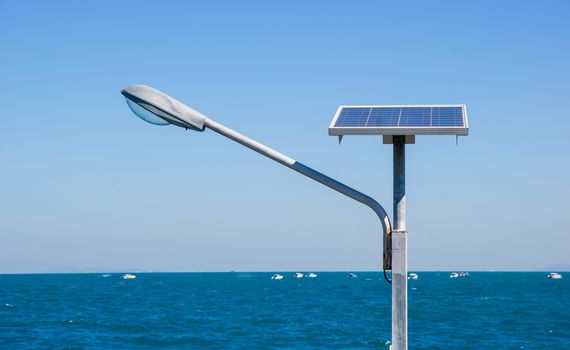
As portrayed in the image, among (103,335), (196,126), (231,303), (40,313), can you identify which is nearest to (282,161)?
(196,126)

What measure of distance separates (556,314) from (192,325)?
38.4 meters

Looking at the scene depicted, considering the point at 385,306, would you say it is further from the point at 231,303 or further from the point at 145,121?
the point at 145,121

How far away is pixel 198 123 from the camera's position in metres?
9.30

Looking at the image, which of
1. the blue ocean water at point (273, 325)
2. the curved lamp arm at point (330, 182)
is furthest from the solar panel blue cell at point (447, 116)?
the blue ocean water at point (273, 325)

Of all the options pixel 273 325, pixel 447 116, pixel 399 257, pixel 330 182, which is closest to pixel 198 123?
pixel 330 182

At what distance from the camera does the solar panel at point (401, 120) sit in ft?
29.7

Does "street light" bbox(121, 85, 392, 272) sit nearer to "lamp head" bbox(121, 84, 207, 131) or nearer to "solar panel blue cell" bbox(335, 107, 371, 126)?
"lamp head" bbox(121, 84, 207, 131)

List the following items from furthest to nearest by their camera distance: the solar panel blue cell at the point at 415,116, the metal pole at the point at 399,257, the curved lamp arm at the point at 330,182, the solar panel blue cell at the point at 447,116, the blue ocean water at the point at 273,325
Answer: the blue ocean water at the point at 273,325 < the solar panel blue cell at the point at 415,116 < the solar panel blue cell at the point at 447,116 < the curved lamp arm at the point at 330,182 < the metal pole at the point at 399,257

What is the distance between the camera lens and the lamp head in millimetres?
Answer: 9320

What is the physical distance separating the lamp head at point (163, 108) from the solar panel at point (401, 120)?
144cm

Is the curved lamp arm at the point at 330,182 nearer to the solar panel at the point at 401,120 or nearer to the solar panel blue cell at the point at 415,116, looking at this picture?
the solar panel at the point at 401,120

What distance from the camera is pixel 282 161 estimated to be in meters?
9.07

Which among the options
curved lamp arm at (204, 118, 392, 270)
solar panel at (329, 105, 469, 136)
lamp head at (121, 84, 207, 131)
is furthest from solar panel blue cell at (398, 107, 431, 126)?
lamp head at (121, 84, 207, 131)

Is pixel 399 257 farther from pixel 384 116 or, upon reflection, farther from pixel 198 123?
pixel 198 123
